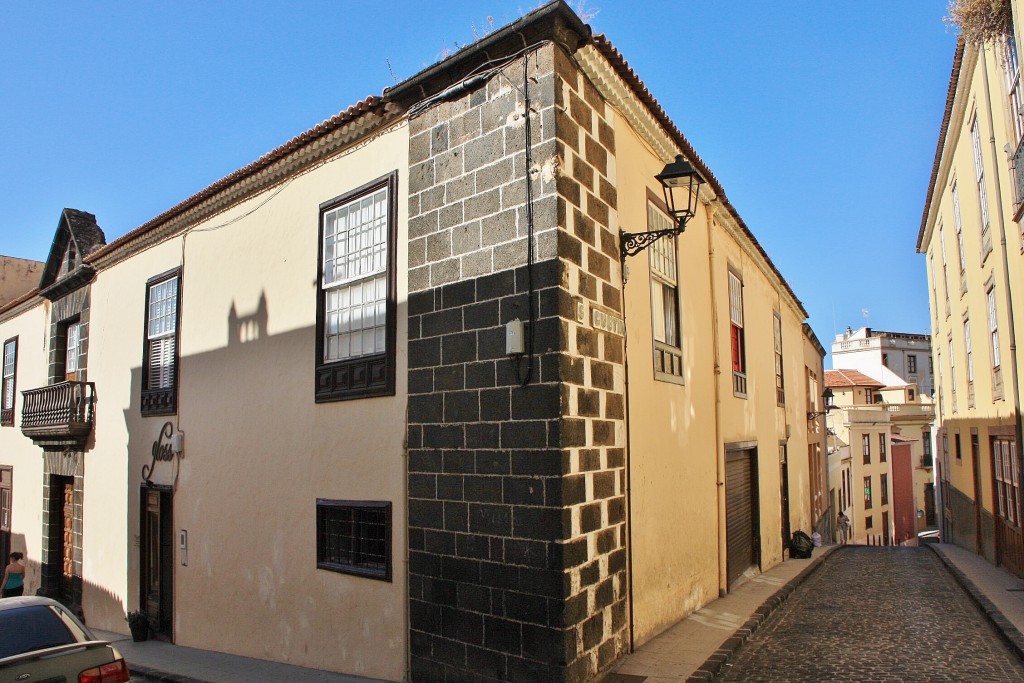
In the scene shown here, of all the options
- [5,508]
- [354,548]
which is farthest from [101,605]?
[354,548]

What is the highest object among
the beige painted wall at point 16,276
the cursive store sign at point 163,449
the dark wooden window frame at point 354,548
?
the beige painted wall at point 16,276

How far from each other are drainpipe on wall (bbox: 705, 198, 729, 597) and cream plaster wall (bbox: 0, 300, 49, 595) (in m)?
12.6

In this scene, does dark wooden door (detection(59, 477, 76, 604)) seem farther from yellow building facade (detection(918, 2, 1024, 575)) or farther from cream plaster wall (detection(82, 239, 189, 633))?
yellow building facade (detection(918, 2, 1024, 575))

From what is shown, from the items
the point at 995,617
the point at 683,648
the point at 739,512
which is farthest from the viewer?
the point at 739,512

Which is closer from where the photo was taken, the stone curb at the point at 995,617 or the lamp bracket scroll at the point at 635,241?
the lamp bracket scroll at the point at 635,241

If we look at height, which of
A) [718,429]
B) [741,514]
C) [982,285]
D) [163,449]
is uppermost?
[982,285]

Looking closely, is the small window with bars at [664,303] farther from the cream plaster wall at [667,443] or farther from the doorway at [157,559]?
the doorway at [157,559]

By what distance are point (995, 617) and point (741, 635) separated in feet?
11.3

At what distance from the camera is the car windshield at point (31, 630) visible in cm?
555

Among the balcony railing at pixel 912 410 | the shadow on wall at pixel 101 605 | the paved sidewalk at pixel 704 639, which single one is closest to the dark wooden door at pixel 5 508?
the shadow on wall at pixel 101 605

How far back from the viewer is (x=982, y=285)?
13.8 meters

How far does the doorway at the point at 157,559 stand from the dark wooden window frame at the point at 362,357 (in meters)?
4.05

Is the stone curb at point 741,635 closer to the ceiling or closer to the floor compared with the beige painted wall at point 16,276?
closer to the floor

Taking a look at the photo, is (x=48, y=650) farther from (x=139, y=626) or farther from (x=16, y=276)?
(x=16, y=276)
